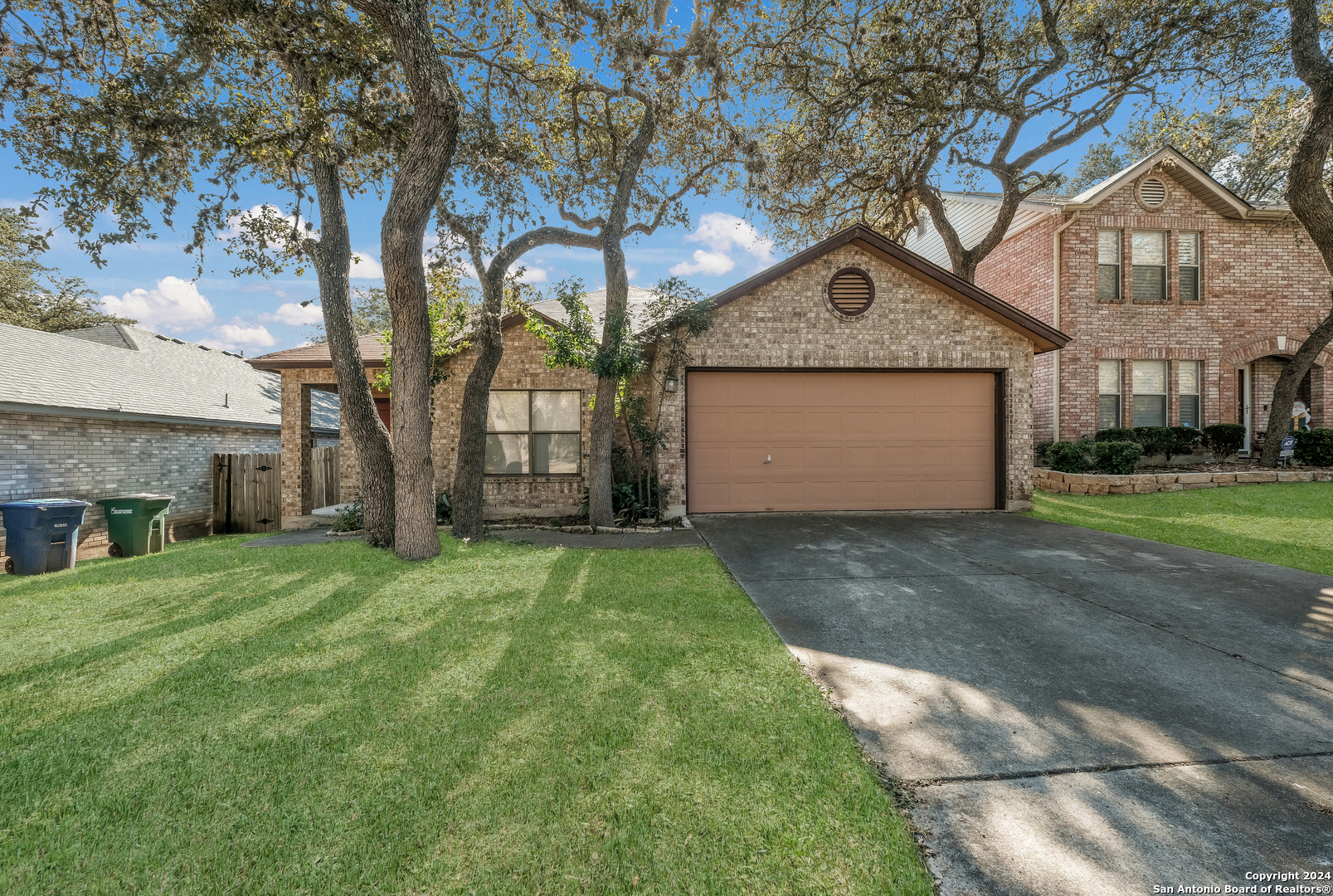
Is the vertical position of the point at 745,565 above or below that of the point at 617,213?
below

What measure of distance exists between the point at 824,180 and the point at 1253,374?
39.4 feet

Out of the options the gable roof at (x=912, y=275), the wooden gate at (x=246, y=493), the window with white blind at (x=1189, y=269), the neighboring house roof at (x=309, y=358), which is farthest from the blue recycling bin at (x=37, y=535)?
the window with white blind at (x=1189, y=269)

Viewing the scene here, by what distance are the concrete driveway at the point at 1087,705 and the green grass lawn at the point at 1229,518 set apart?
100 centimetres

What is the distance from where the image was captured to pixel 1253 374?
554 inches

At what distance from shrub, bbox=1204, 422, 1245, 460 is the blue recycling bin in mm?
21948

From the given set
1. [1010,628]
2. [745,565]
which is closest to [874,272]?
[745,565]

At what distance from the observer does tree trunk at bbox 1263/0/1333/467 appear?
392 inches

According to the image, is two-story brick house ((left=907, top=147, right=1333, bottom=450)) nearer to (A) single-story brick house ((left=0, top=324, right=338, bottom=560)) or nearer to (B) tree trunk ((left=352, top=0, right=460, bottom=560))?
(B) tree trunk ((left=352, top=0, right=460, bottom=560))

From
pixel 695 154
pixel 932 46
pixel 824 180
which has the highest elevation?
pixel 932 46

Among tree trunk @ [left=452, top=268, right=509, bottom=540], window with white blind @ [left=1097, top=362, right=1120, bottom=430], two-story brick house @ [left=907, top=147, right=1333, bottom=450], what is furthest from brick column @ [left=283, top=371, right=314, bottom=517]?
window with white blind @ [left=1097, top=362, right=1120, bottom=430]

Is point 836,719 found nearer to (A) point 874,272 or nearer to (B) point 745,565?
(B) point 745,565

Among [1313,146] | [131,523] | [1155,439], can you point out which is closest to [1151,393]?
[1155,439]

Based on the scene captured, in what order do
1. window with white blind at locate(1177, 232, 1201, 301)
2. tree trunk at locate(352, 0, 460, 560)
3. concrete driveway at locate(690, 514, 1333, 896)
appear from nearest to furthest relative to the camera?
concrete driveway at locate(690, 514, 1333, 896) < tree trunk at locate(352, 0, 460, 560) < window with white blind at locate(1177, 232, 1201, 301)

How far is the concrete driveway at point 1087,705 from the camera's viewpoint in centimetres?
208
